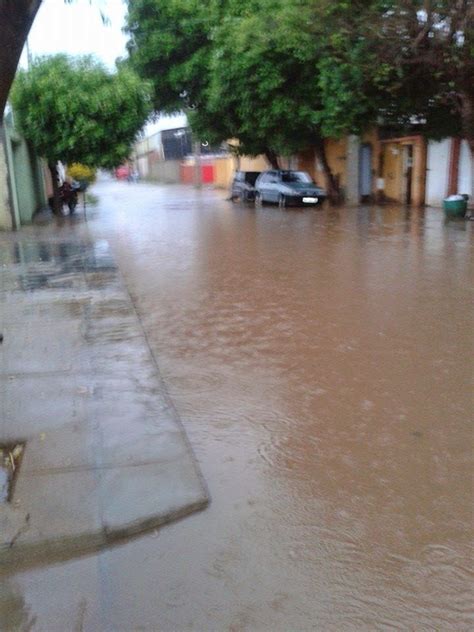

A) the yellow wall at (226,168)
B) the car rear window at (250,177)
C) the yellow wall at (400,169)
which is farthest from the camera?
the yellow wall at (226,168)

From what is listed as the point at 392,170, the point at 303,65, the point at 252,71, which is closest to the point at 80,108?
the point at 252,71

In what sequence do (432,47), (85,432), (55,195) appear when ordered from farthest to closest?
1. (55,195)
2. (432,47)
3. (85,432)

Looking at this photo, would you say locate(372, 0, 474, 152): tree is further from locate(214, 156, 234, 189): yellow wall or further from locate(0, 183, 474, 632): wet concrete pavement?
locate(214, 156, 234, 189): yellow wall

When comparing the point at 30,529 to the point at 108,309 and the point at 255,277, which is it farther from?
the point at 255,277

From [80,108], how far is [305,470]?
18.4 metres

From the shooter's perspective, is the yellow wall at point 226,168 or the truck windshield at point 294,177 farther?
the yellow wall at point 226,168

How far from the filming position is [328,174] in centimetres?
2803

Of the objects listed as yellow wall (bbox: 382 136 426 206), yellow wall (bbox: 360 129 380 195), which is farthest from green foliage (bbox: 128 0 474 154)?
yellow wall (bbox: 360 129 380 195)

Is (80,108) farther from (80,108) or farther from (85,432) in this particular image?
(85,432)

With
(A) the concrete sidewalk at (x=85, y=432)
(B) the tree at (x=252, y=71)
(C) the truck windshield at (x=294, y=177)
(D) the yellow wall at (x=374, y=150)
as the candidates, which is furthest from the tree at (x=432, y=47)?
(A) the concrete sidewalk at (x=85, y=432)

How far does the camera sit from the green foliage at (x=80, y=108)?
66.2ft

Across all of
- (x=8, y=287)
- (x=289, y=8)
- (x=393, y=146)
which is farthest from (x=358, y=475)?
(x=393, y=146)

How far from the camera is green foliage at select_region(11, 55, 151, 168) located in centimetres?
2019

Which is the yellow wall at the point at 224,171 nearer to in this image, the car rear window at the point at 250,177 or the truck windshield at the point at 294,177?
the car rear window at the point at 250,177
